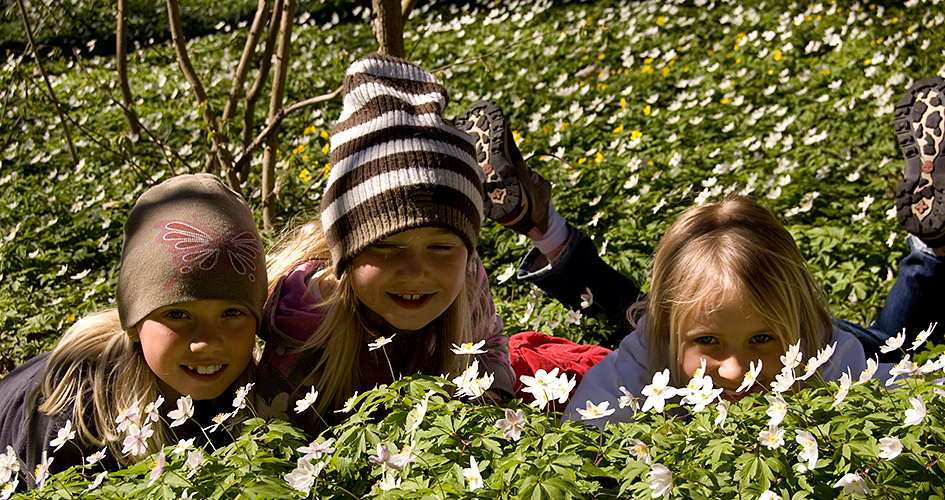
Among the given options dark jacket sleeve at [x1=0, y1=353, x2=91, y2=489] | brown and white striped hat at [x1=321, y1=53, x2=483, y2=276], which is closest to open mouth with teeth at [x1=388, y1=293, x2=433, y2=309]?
brown and white striped hat at [x1=321, y1=53, x2=483, y2=276]

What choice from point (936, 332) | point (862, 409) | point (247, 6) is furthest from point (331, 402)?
point (247, 6)

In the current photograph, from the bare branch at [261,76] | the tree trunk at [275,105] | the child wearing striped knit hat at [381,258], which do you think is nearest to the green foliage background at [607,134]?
the tree trunk at [275,105]

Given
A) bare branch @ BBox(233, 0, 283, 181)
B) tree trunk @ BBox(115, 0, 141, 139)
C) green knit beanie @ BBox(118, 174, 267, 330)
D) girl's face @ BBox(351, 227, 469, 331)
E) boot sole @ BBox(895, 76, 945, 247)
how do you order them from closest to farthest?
green knit beanie @ BBox(118, 174, 267, 330) → girl's face @ BBox(351, 227, 469, 331) → boot sole @ BBox(895, 76, 945, 247) → bare branch @ BBox(233, 0, 283, 181) → tree trunk @ BBox(115, 0, 141, 139)

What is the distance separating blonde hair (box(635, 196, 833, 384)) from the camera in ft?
6.76

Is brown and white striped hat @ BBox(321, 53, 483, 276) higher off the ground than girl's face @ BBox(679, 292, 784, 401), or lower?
higher

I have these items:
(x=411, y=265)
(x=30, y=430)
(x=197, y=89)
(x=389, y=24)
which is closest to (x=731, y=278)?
(x=411, y=265)

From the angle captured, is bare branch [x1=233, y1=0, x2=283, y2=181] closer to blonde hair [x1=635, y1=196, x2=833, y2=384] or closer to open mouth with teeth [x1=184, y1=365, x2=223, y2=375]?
open mouth with teeth [x1=184, y1=365, x2=223, y2=375]

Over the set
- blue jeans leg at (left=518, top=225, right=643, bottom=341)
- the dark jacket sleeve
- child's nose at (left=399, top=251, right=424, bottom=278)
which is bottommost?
blue jeans leg at (left=518, top=225, right=643, bottom=341)

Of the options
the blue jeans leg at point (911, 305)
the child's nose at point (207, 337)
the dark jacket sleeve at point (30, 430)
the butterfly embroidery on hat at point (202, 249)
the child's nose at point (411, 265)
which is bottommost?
the blue jeans leg at point (911, 305)

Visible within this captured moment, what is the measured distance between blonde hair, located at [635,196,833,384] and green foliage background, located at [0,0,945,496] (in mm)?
749

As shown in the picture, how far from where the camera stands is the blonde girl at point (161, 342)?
1.97 m

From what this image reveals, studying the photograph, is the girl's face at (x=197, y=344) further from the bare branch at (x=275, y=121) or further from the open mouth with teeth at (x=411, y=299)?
the bare branch at (x=275, y=121)

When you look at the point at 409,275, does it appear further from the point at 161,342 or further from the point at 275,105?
the point at 275,105

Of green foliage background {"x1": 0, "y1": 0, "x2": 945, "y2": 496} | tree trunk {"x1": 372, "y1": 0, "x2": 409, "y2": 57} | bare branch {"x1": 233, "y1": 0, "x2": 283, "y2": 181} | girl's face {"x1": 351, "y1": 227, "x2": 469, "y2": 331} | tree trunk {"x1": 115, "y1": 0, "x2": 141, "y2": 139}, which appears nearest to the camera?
girl's face {"x1": 351, "y1": 227, "x2": 469, "y2": 331}
